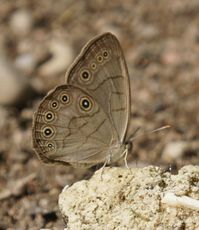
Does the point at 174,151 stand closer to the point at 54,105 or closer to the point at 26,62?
the point at 54,105

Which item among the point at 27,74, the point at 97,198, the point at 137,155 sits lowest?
the point at 137,155

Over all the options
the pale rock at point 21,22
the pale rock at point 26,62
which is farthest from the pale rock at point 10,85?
the pale rock at point 21,22

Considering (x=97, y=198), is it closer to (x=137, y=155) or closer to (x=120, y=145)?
(x=120, y=145)

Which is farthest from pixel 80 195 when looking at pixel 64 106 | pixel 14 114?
pixel 14 114

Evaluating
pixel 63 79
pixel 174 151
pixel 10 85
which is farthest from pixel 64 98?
pixel 63 79

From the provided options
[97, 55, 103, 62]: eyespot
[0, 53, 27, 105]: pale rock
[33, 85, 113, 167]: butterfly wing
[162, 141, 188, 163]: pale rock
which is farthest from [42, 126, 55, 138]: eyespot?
[0, 53, 27, 105]: pale rock

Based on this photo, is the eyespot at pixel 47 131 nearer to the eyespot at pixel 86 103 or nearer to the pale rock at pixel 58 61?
the eyespot at pixel 86 103

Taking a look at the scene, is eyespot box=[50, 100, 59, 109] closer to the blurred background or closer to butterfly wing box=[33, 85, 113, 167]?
butterfly wing box=[33, 85, 113, 167]
